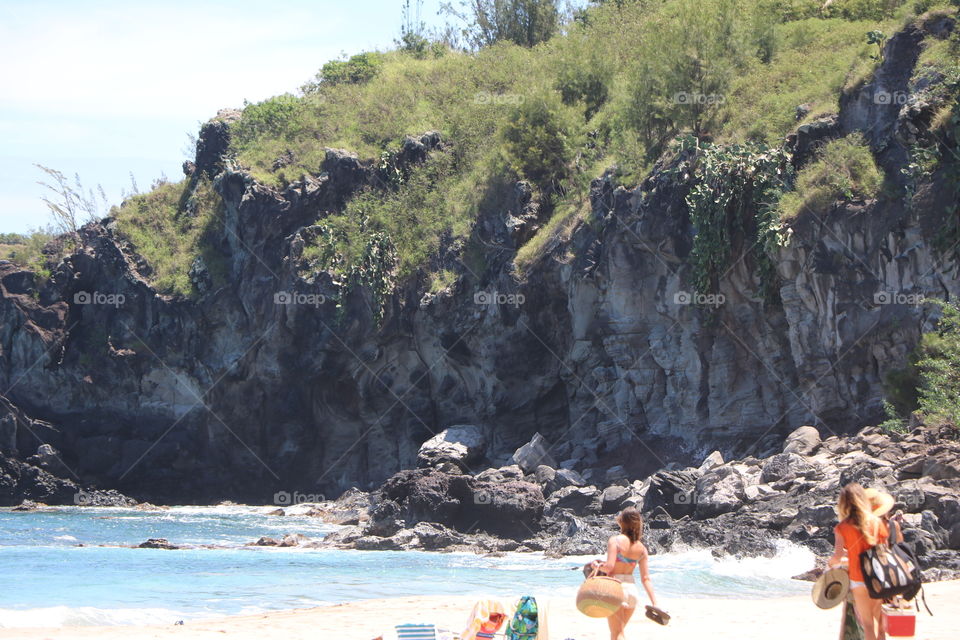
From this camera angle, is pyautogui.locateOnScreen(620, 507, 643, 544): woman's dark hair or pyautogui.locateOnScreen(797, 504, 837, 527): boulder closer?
pyautogui.locateOnScreen(620, 507, 643, 544): woman's dark hair

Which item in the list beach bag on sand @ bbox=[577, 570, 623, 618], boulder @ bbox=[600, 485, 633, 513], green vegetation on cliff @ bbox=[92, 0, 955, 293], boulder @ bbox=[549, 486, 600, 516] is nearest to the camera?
beach bag on sand @ bbox=[577, 570, 623, 618]

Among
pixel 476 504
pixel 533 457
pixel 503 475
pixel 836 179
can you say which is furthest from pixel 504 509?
pixel 836 179

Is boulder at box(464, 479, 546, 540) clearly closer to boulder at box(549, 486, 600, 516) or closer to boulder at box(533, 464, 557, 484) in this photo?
boulder at box(549, 486, 600, 516)

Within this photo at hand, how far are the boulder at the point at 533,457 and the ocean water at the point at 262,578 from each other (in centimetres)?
693

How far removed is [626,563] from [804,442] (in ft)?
53.2

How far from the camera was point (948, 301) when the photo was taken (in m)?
22.4

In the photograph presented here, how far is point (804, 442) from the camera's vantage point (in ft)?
76.9

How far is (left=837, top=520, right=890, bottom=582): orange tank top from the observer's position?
7355 millimetres

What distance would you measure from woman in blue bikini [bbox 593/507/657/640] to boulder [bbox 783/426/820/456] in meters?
15.6

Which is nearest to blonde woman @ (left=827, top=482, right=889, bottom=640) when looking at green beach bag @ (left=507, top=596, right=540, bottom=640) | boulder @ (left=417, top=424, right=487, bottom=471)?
green beach bag @ (left=507, top=596, right=540, bottom=640)

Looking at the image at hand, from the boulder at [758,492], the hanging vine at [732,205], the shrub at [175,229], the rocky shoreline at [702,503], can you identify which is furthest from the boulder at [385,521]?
the shrub at [175,229]

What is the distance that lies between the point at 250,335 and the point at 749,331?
2119 cm

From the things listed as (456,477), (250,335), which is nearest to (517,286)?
(456,477)

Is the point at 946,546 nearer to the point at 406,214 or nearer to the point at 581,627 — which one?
the point at 581,627
